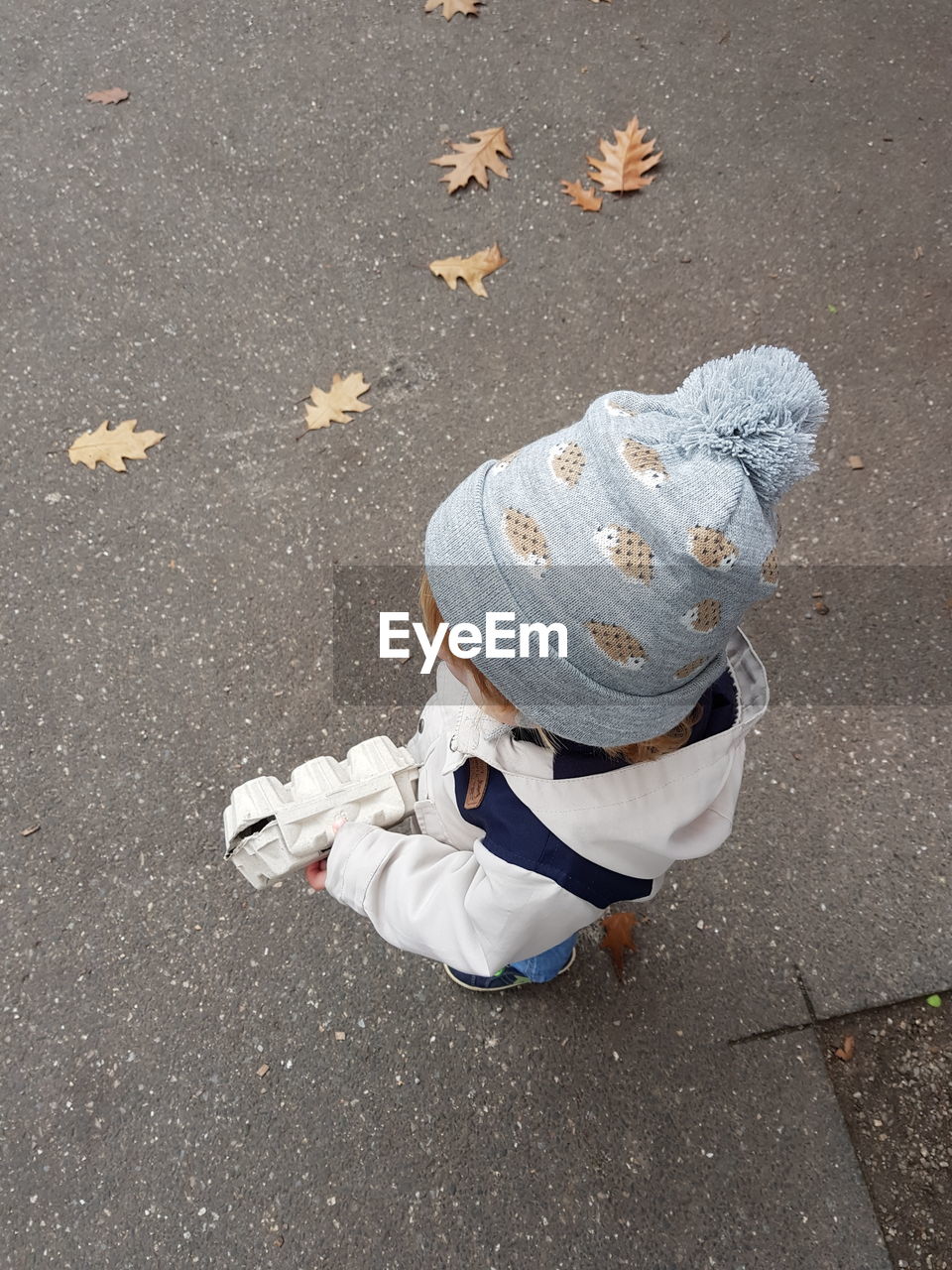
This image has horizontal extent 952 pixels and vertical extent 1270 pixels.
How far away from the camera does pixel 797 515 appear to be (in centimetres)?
274

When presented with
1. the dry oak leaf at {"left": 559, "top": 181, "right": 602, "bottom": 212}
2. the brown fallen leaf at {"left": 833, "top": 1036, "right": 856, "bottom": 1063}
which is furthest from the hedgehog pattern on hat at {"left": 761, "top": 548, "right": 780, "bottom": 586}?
the dry oak leaf at {"left": 559, "top": 181, "right": 602, "bottom": 212}

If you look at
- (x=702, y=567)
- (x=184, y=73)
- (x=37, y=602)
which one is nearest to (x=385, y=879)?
(x=702, y=567)

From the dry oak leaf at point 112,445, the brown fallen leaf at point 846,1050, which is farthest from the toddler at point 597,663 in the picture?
the dry oak leaf at point 112,445

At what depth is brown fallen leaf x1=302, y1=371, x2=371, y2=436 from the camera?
2885mm

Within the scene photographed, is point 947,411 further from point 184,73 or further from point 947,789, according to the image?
point 184,73

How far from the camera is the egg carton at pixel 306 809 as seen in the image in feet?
5.16

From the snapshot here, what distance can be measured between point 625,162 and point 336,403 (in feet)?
5.03

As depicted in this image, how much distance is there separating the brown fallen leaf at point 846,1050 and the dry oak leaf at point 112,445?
104 inches

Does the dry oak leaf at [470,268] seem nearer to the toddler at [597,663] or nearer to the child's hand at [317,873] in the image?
the toddler at [597,663]

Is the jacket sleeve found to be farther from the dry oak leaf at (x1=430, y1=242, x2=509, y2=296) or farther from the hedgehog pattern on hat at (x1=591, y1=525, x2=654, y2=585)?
the dry oak leaf at (x1=430, y1=242, x2=509, y2=296)

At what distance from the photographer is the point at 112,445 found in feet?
9.21

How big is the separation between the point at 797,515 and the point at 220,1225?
248 centimetres

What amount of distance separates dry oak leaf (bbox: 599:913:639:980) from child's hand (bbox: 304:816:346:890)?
2.78 ft

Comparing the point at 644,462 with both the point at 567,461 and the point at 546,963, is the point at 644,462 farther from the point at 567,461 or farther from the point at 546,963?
the point at 546,963
